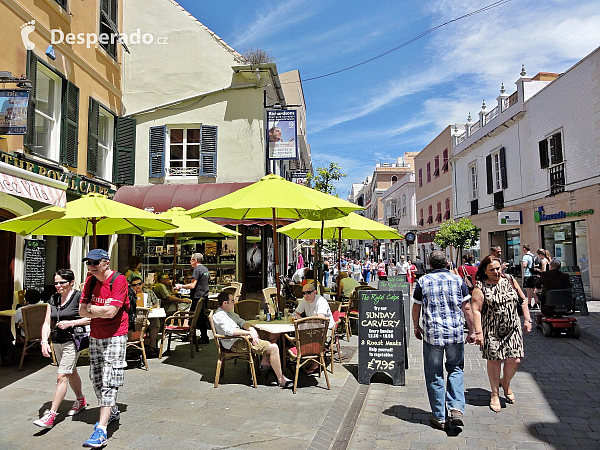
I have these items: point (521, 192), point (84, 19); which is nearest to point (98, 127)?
point (84, 19)

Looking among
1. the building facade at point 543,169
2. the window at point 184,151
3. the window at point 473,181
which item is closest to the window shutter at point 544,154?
the building facade at point 543,169

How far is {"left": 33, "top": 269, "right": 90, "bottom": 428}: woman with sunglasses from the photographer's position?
168 inches

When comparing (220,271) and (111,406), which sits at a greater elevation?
(220,271)

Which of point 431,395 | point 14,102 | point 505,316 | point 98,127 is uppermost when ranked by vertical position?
point 98,127

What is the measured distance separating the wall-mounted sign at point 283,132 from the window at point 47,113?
238 inches

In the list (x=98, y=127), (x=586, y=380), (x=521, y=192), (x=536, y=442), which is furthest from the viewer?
(x=521, y=192)

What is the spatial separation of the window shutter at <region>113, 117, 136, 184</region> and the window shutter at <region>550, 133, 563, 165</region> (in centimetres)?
1506

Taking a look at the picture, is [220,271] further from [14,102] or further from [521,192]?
[521,192]

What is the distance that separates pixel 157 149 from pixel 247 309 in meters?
8.20

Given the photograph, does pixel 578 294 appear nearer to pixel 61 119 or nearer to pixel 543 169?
pixel 543 169

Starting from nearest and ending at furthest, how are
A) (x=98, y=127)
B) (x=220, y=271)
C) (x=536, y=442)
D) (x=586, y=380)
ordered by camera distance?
(x=536, y=442) < (x=586, y=380) < (x=98, y=127) < (x=220, y=271)

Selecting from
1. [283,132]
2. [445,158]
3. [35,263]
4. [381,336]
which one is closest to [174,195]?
[283,132]

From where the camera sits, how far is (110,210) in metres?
7.11

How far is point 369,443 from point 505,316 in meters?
2.03
